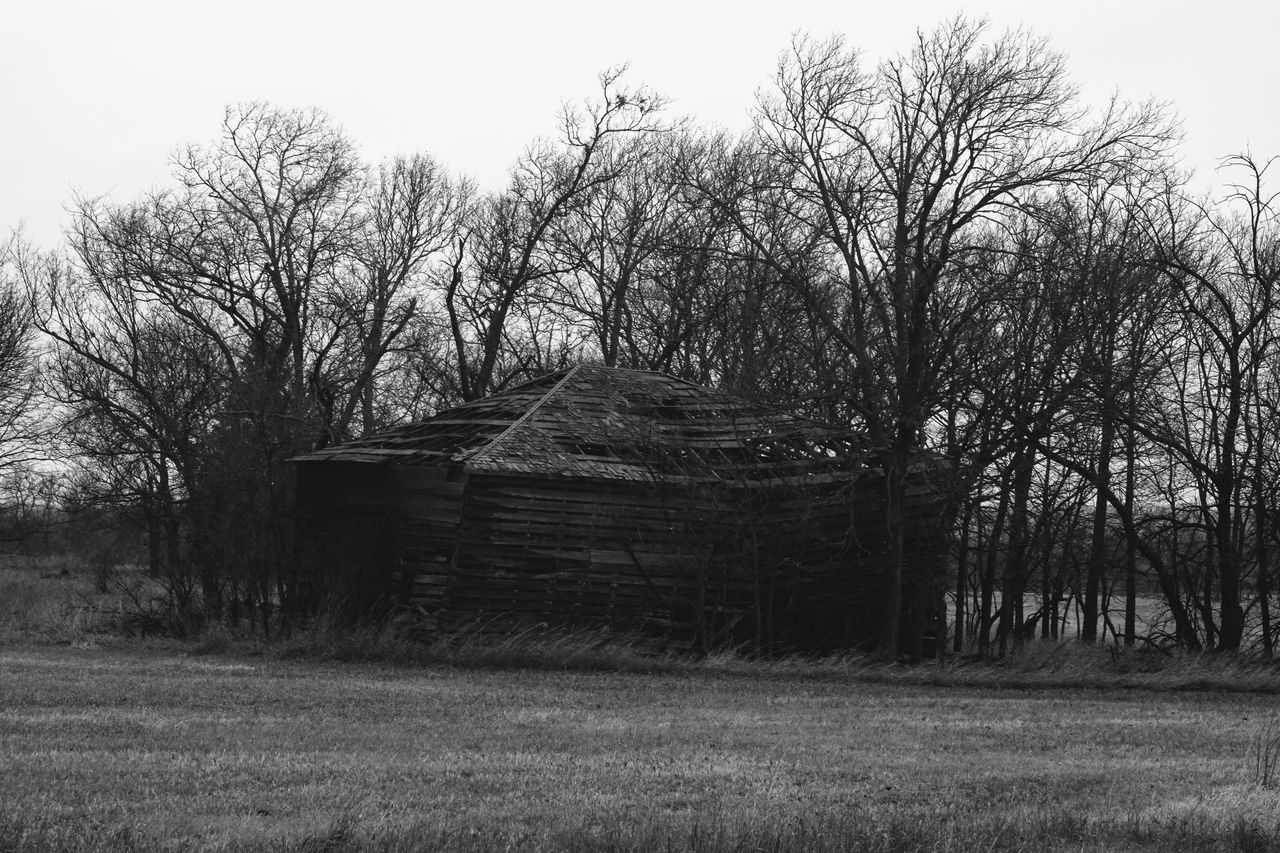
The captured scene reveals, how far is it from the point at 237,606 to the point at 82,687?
35.4 ft

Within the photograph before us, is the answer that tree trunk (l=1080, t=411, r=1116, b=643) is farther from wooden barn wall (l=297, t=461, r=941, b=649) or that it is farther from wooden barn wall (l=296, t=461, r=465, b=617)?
wooden barn wall (l=296, t=461, r=465, b=617)

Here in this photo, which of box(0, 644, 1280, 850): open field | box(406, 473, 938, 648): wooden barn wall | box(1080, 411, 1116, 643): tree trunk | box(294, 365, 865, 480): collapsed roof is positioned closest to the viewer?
box(0, 644, 1280, 850): open field

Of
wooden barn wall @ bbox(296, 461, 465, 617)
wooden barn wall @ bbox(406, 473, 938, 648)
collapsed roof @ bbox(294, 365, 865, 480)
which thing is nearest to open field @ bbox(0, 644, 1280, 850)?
wooden barn wall @ bbox(406, 473, 938, 648)

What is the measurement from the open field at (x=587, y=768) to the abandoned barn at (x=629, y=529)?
15.7 ft

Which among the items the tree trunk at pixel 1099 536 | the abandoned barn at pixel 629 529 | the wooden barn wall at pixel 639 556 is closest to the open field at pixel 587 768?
the wooden barn wall at pixel 639 556

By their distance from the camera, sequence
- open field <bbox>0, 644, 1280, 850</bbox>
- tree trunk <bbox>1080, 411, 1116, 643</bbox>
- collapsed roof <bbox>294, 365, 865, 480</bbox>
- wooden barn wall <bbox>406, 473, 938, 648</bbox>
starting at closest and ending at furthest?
open field <bbox>0, 644, 1280, 850</bbox>, wooden barn wall <bbox>406, 473, 938, 648</bbox>, collapsed roof <bbox>294, 365, 865, 480</bbox>, tree trunk <bbox>1080, 411, 1116, 643</bbox>

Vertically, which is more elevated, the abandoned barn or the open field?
the abandoned barn

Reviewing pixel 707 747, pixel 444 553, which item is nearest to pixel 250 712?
pixel 707 747

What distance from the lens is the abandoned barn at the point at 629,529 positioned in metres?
19.9

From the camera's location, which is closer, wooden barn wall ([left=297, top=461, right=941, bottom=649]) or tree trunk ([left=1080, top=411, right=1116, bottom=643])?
wooden barn wall ([left=297, top=461, right=941, bottom=649])

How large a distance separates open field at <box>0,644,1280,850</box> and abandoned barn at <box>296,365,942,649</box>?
15.7 ft

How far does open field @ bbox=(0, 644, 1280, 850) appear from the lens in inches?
257

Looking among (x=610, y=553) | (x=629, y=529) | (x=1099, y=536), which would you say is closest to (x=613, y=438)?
(x=629, y=529)

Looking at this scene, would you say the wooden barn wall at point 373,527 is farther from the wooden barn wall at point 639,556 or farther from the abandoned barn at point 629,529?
the wooden barn wall at point 639,556
